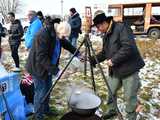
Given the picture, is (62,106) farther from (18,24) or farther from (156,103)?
(18,24)

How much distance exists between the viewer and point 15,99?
15.9 feet

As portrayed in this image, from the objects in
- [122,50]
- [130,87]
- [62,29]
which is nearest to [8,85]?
[62,29]

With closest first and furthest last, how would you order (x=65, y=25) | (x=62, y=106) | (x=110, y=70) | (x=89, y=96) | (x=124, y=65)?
(x=89, y=96) < (x=65, y=25) < (x=124, y=65) < (x=110, y=70) < (x=62, y=106)

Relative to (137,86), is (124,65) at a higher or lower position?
higher

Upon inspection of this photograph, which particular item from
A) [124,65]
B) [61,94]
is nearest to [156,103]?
[61,94]

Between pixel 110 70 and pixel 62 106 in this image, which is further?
pixel 62 106

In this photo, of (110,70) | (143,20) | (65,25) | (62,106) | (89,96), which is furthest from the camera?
(143,20)

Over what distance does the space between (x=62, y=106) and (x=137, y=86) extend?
1838 mm

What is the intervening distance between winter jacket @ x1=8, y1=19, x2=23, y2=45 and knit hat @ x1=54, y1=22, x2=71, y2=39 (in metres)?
4.58

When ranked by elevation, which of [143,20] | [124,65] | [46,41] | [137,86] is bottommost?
[143,20]

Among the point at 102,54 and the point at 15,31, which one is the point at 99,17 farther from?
the point at 15,31

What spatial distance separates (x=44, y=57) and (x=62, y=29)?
18.6 inches

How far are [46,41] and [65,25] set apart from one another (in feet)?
1.21

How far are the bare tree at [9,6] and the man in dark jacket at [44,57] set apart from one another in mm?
55001
